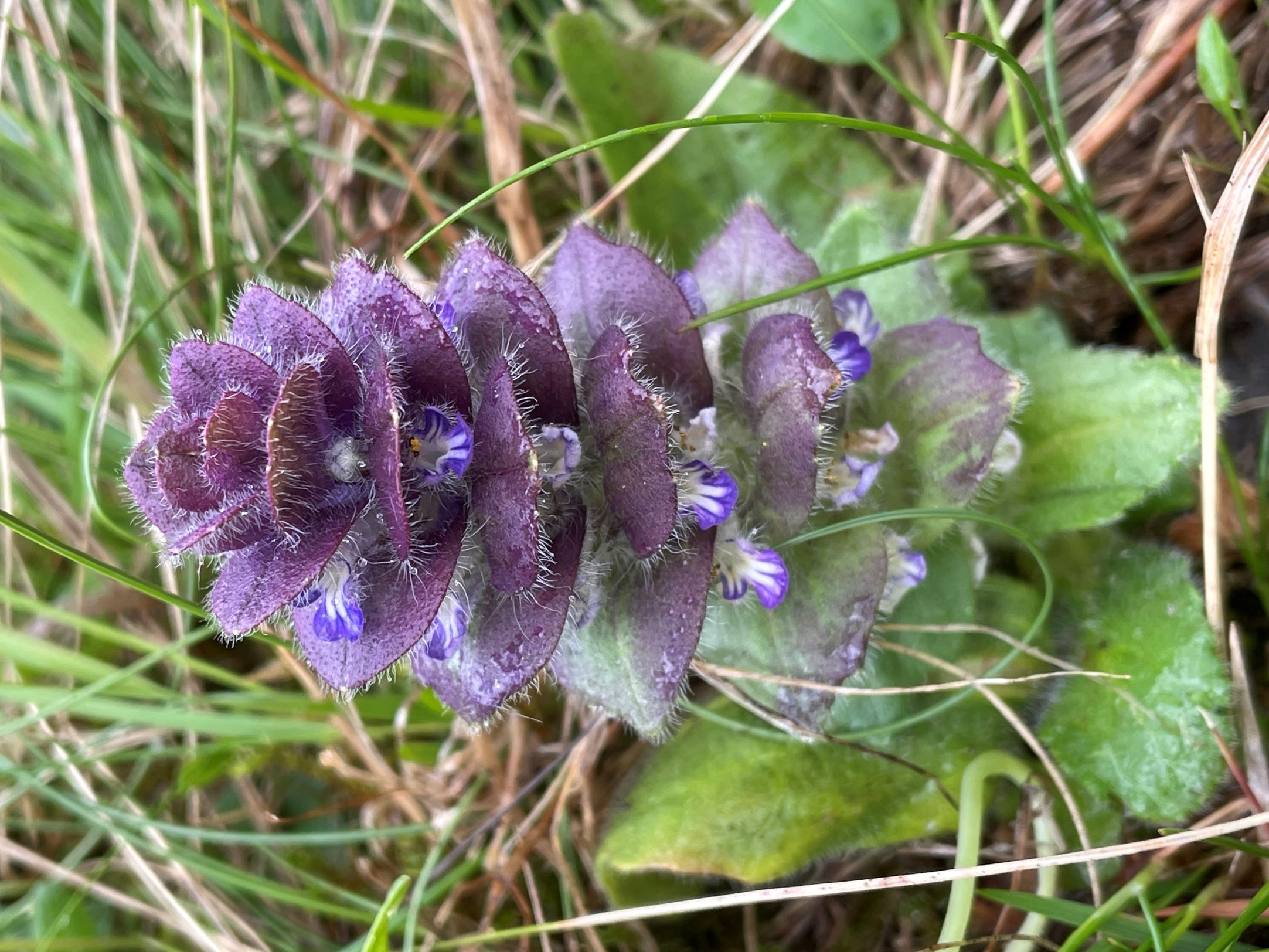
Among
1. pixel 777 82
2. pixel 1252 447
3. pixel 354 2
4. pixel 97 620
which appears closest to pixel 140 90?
pixel 354 2

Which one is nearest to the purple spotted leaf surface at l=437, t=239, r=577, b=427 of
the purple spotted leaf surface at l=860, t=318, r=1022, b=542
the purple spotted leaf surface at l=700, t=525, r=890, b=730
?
the purple spotted leaf surface at l=700, t=525, r=890, b=730

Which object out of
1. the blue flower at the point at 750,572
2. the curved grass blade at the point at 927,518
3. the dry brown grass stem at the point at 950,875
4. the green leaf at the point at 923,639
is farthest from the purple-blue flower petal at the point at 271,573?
the green leaf at the point at 923,639

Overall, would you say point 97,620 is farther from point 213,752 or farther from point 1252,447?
point 1252,447

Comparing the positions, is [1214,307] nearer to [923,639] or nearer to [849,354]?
[849,354]

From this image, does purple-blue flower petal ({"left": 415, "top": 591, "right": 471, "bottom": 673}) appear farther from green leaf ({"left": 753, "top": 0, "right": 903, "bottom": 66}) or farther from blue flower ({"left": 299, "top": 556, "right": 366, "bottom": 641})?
green leaf ({"left": 753, "top": 0, "right": 903, "bottom": 66})

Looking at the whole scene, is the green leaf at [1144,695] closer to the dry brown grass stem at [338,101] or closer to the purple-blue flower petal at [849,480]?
the purple-blue flower petal at [849,480]
